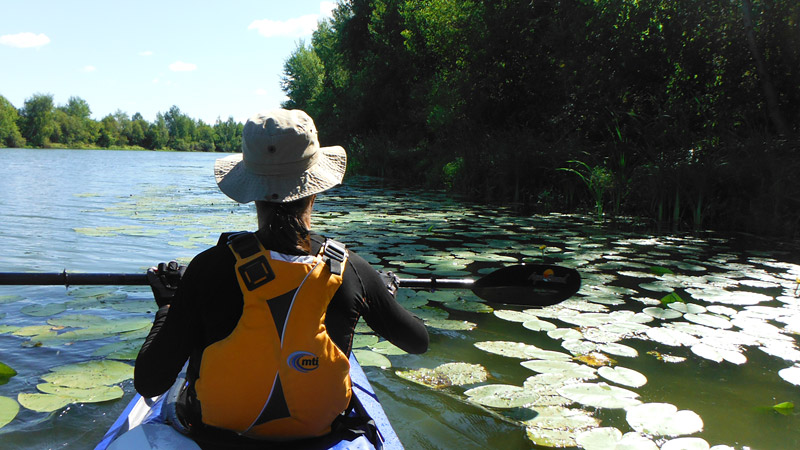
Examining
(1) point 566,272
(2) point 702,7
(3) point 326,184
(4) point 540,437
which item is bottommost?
(4) point 540,437

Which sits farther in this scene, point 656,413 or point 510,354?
point 510,354

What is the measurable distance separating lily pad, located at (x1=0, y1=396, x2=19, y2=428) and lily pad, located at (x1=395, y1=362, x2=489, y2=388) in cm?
184

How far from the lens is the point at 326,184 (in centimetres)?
153

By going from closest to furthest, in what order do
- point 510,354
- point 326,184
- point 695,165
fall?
1. point 326,184
2. point 510,354
3. point 695,165

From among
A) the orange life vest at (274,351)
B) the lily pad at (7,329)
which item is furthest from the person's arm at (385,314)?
the lily pad at (7,329)

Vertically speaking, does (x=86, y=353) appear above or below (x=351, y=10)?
below

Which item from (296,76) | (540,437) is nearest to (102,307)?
(540,437)

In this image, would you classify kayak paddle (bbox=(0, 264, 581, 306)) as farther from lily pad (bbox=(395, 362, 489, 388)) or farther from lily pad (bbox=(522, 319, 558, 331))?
lily pad (bbox=(522, 319, 558, 331))

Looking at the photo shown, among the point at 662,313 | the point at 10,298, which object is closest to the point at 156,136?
the point at 10,298

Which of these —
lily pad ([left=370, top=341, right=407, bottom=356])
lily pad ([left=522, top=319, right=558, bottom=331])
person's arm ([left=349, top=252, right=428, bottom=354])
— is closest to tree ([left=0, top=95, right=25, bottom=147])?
lily pad ([left=370, top=341, right=407, bottom=356])

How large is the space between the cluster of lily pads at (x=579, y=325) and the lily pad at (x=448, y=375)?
1cm

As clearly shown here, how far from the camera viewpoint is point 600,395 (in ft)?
8.66

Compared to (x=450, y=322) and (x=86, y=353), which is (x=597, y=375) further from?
(x=86, y=353)

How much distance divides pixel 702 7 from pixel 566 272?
8.82 metres
